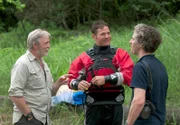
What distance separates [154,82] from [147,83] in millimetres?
77

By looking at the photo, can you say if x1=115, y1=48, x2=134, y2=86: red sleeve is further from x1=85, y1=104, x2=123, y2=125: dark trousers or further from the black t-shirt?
the black t-shirt

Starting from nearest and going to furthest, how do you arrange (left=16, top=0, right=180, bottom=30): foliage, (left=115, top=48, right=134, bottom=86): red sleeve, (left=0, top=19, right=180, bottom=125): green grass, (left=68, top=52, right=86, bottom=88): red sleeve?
(left=115, top=48, right=134, bottom=86): red sleeve → (left=68, top=52, right=86, bottom=88): red sleeve → (left=0, top=19, right=180, bottom=125): green grass → (left=16, top=0, right=180, bottom=30): foliage

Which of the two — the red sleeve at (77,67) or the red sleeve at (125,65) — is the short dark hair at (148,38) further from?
the red sleeve at (77,67)

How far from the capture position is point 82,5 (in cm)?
1909

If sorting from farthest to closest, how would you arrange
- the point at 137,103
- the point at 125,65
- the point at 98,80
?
the point at 125,65 → the point at 98,80 → the point at 137,103

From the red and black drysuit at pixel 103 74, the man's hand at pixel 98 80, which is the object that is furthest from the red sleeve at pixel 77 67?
the man's hand at pixel 98 80

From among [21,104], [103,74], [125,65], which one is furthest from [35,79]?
[125,65]

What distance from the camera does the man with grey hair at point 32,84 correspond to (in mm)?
4555

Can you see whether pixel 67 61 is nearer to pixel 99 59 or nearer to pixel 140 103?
pixel 99 59

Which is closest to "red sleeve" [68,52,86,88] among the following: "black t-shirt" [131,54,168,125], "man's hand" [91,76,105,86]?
"man's hand" [91,76,105,86]

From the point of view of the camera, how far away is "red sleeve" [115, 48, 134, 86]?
5.01 meters

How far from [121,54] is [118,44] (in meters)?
5.46

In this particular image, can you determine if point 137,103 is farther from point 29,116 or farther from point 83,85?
point 29,116

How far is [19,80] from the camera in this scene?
14.9 ft
